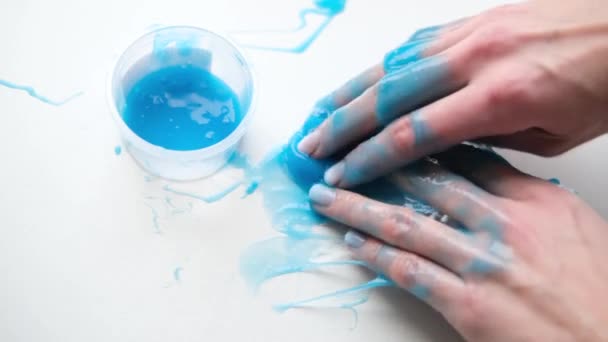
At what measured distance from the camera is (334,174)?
44.5 inches

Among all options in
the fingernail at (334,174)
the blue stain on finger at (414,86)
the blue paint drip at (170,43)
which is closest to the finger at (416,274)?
the fingernail at (334,174)

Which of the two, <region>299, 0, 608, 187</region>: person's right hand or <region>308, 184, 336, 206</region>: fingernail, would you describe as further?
<region>308, 184, 336, 206</region>: fingernail

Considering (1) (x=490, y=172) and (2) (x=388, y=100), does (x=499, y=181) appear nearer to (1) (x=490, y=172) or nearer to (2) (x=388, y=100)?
(1) (x=490, y=172)

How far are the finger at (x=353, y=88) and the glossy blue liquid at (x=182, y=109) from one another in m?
0.18

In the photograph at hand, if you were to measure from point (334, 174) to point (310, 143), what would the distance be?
0.08 metres

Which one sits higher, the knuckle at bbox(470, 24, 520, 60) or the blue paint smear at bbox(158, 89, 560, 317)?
the knuckle at bbox(470, 24, 520, 60)

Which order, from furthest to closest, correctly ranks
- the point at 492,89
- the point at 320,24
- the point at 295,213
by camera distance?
the point at 320,24, the point at 295,213, the point at 492,89

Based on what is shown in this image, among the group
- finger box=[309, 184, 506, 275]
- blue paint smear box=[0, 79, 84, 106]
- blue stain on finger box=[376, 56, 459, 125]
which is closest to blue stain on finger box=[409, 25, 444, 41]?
blue stain on finger box=[376, 56, 459, 125]

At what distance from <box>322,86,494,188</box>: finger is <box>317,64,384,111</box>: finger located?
0.10 metres

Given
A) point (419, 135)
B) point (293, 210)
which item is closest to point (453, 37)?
point (419, 135)

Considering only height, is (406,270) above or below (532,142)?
below

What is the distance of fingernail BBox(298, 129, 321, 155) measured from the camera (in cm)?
114

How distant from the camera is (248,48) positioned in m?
1.29

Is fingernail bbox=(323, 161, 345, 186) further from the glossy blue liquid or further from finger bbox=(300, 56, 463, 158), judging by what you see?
the glossy blue liquid
